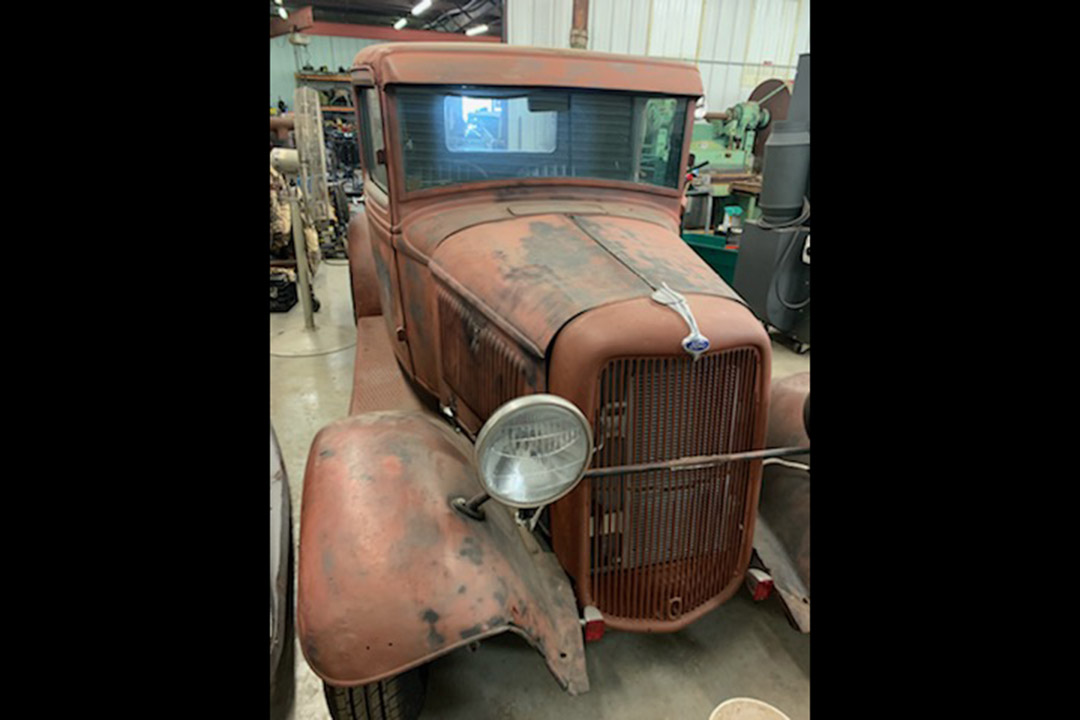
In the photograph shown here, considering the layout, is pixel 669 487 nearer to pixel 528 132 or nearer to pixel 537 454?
pixel 537 454

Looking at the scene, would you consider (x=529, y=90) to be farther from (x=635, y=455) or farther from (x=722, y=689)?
(x=722, y=689)


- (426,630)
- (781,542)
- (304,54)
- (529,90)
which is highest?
(304,54)

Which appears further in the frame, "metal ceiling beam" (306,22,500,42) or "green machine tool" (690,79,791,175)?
"metal ceiling beam" (306,22,500,42)

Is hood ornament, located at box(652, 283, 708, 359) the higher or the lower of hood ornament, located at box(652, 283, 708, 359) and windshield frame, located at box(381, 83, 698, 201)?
the lower

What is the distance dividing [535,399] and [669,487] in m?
0.71

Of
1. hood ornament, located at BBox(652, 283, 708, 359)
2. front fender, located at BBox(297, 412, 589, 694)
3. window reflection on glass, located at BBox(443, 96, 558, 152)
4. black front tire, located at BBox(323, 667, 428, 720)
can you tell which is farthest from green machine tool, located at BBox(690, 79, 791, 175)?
black front tire, located at BBox(323, 667, 428, 720)

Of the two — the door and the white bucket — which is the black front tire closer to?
the white bucket

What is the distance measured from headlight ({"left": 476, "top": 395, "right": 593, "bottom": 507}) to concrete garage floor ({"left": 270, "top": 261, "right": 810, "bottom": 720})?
3.18 feet

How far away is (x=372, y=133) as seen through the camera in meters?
3.08

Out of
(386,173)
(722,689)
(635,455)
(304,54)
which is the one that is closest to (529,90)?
(386,173)

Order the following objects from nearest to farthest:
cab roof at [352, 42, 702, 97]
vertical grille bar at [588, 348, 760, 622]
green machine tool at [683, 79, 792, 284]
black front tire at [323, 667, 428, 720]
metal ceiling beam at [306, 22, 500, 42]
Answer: black front tire at [323, 667, 428, 720] < vertical grille bar at [588, 348, 760, 622] < cab roof at [352, 42, 702, 97] < green machine tool at [683, 79, 792, 284] < metal ceiling beam at [306, 22, 500, 42]

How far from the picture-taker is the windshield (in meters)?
2.63

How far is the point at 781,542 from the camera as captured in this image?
2.25 metres
